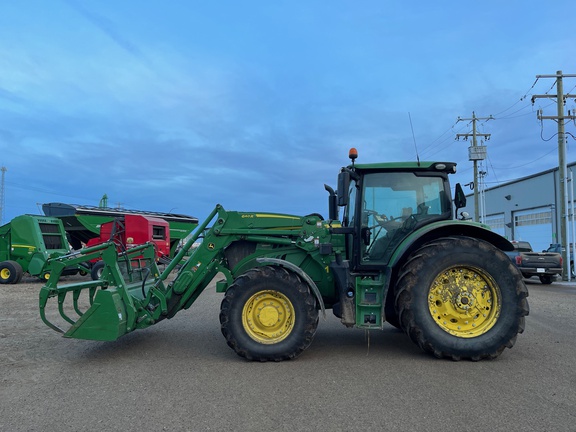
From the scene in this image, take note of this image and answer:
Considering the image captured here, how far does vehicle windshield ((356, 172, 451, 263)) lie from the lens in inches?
233

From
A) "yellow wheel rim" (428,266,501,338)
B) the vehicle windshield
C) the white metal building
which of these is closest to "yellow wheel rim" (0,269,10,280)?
the vehicle windshield

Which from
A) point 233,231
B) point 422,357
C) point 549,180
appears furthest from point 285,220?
point 549,180

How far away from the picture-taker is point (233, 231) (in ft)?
20.1

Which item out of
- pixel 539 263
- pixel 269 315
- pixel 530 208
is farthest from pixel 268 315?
pixel 530 208

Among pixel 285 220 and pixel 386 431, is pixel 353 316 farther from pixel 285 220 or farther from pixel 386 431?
pixel 386 431

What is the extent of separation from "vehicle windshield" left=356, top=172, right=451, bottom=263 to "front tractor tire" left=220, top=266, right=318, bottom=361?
1.09 meters

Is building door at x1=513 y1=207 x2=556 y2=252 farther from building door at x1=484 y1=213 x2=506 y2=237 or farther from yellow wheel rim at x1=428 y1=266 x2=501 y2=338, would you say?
yellow wheel rim at x1=428 y1=266 x2=501 y2=338

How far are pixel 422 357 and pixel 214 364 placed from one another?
2.58 metres

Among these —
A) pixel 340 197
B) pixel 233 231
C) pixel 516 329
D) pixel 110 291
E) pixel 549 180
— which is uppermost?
pixel 549 180

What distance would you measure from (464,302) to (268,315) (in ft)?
7.99

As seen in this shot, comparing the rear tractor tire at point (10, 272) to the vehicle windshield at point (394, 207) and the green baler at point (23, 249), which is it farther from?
the vehicle windshield at point (394, 207)

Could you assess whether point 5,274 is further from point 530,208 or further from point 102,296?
point 530,208

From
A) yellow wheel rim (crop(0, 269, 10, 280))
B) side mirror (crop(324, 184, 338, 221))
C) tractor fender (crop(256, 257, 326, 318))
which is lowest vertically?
yellow wheel rim (crop(0, 269, 10, 280))

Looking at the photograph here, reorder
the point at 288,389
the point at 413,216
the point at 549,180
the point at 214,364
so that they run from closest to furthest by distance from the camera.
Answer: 1. the point at 288,389
2. the point at 214,364
3. the point at 413,216
4. the point at 549,180
